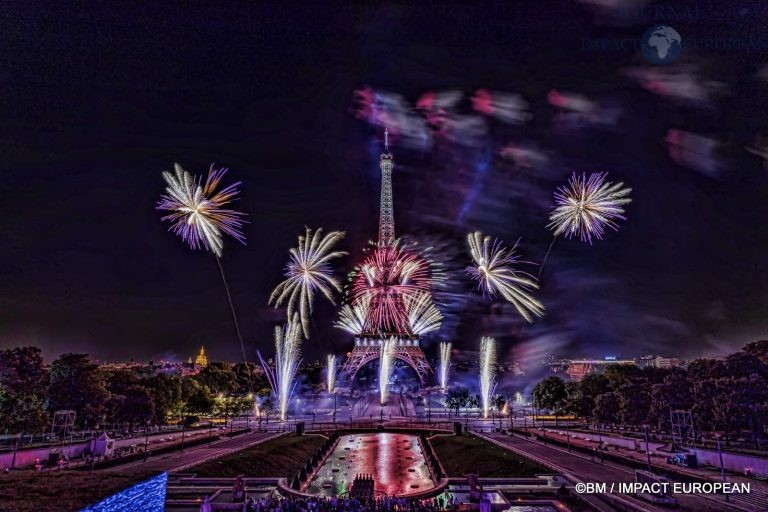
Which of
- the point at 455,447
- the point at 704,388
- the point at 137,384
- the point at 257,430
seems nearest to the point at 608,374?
the point at 704,388

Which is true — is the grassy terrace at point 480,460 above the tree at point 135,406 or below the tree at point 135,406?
below

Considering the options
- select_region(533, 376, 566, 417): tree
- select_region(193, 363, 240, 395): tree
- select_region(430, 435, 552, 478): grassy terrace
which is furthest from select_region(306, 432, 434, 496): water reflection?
select_region(193, 363, 240, 395): tree

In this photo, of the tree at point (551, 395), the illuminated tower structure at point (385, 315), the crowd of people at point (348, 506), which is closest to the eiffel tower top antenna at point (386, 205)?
the illuminated tower structure at point (385, 315)

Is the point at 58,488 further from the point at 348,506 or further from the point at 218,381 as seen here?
the point at 218,381

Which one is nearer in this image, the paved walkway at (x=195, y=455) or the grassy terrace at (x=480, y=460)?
the grassy terrace at (x=480, y=460)

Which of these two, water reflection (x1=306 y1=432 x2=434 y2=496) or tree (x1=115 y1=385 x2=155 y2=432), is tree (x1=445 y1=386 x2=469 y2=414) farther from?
tree (x1=115 y1=385 x2=155 y2=432)

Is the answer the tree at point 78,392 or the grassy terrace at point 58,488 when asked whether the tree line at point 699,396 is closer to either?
the grassy terrace at point 58,488
